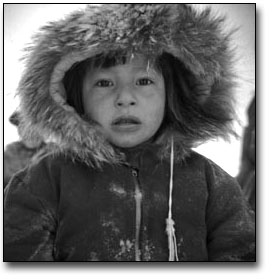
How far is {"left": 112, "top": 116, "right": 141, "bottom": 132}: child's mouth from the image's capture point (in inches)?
59.4

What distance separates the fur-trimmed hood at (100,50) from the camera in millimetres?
1422

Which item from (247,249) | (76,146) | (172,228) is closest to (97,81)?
(76,146)

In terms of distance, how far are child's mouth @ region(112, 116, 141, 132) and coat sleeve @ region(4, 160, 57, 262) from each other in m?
0.26

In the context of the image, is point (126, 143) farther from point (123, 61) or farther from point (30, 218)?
point (30, 218)

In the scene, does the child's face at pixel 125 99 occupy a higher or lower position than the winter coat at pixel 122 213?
higher

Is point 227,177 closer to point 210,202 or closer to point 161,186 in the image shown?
point 210,202

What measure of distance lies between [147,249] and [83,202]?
24 cm

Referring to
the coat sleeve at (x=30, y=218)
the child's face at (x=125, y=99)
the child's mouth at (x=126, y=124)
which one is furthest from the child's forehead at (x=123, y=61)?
the coat sleeve at (x=30, y=218)

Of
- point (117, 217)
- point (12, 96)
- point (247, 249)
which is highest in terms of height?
point (12, 96)

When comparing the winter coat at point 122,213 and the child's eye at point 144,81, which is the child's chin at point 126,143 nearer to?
the winter coat at point 122,213

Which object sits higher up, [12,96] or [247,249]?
[12,96]

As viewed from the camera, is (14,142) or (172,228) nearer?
(172,228)

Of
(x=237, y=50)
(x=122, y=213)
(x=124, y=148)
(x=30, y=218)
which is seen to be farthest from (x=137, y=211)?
(x=237, y=50)

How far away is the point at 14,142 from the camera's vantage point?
65.0 inches
